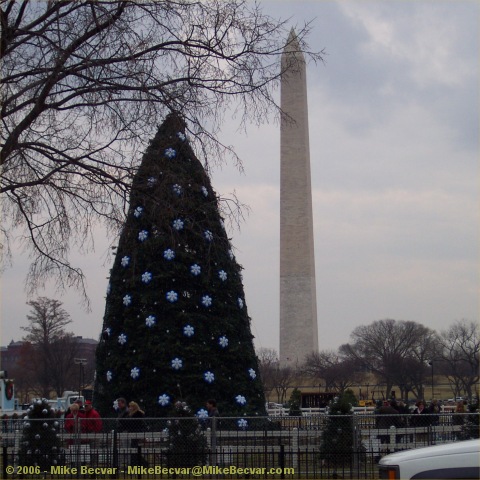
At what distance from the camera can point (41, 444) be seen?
566 inches

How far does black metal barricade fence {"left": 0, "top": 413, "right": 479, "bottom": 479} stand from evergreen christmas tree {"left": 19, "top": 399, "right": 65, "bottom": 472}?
1cm

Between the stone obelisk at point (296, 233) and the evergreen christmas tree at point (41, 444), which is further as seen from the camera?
the stone obelisk at point (296, 233)

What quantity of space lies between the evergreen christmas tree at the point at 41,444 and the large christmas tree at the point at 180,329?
2.28 m

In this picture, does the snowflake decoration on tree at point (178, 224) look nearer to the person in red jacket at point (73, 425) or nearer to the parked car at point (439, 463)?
the person in red jacket at point (73, 425)

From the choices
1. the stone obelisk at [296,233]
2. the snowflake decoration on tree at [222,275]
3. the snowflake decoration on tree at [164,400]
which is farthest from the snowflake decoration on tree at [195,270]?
the stone obelisk at [296,233]

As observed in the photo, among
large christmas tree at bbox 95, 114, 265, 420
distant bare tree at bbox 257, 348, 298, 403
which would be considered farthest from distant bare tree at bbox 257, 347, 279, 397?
large christmas tree at bbox 95, 114, 265, 420

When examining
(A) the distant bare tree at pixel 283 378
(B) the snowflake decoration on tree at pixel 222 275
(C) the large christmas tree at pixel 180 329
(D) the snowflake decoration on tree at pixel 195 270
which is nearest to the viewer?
(C) the large christmas tree at pixel 180 329

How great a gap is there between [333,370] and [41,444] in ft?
172

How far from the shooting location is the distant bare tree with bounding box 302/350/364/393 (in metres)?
61.2

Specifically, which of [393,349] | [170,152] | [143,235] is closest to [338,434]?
[143,235]

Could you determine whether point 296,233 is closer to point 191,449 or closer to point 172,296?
point 172,296

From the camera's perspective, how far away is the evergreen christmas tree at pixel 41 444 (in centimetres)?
1426

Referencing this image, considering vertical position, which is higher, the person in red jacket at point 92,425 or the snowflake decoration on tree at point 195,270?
the snowflake decoration on tree at point 195,270

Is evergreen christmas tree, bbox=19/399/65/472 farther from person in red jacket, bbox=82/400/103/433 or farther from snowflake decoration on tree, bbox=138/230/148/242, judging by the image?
snowflake decoration on tree, bbox=138/230/148/242
